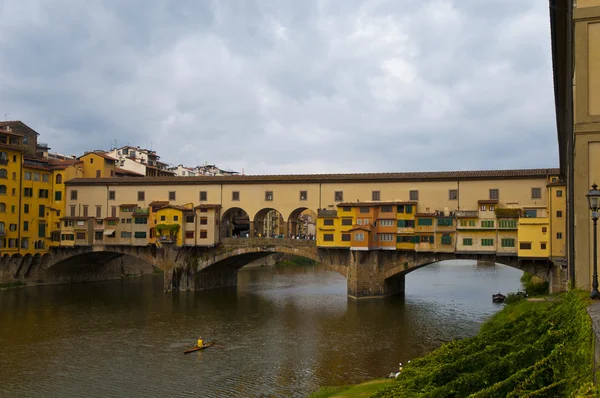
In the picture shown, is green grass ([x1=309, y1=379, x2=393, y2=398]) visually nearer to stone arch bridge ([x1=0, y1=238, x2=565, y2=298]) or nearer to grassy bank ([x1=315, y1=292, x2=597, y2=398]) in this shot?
grassy bank ([x1=315, y1=292, x2=597, y2=398])

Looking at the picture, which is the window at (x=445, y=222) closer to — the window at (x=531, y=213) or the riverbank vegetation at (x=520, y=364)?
the window at (x=531, y=213)

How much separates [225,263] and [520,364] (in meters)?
46.8

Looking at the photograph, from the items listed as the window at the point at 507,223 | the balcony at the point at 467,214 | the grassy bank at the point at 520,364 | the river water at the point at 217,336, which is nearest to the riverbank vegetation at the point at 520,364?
the grassy bank at the point at 520,364

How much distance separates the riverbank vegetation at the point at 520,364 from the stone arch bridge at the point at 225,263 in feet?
95.6

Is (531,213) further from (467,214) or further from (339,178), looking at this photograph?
(339,178)

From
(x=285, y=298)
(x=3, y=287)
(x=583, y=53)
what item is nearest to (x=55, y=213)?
(x=3, y=287)

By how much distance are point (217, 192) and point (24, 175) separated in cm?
1982

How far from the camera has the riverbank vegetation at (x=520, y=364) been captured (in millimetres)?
9258

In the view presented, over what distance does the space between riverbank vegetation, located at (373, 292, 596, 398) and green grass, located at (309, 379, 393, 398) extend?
456 centimetres

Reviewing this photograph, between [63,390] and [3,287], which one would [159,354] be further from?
[3,287]

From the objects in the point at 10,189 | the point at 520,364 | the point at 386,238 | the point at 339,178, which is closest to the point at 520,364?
the point at 520,364

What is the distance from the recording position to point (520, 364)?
11.6 meters

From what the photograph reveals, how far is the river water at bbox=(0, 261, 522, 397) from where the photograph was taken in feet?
80.3

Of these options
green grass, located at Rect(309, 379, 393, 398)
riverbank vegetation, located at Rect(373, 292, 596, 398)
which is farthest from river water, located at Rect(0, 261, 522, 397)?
riverbank vegetation, located at Rect(373, 292, 596, 398)
